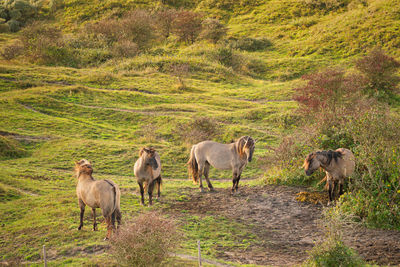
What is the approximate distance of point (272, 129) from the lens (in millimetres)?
25875

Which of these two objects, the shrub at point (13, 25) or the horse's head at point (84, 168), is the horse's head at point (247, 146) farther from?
the shrub at point (13, 25)

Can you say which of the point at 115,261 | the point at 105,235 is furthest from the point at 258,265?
the point at 105,235

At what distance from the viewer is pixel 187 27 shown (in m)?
53.3

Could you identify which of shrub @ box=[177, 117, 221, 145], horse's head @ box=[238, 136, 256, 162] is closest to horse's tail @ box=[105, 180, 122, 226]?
horse's head @ box=[238, 136, 256, 162]

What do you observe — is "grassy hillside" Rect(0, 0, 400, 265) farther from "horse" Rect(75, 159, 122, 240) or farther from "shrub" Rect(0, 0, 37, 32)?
"shrub" Rect(0, 0, 37, 32)

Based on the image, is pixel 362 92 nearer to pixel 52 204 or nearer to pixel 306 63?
pixel 306 63

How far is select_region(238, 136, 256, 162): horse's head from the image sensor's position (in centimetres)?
1444

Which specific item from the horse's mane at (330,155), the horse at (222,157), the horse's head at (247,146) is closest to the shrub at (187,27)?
the horse at (222,157)

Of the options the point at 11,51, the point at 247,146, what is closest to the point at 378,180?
the point at 247,146

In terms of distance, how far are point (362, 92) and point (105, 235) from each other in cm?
2550

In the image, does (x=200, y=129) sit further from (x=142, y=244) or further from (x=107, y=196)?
(x=142, y=244)

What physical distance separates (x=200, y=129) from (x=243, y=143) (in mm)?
8942

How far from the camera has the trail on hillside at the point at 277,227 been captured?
10.0 m

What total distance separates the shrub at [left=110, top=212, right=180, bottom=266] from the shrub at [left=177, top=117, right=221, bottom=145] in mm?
14496
